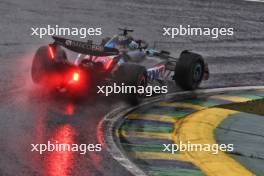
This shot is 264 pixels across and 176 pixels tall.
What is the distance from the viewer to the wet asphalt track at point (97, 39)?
7289 millimetres

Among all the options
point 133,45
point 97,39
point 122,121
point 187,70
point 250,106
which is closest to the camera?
point 122,121

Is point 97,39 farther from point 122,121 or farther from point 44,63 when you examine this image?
point 122,121

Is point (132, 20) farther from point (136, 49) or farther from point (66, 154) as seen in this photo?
point (66, 154)

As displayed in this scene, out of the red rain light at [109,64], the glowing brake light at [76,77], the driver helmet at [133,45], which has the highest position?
the driver helmet at [133,45]

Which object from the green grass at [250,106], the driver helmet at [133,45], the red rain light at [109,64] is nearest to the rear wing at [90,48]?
the red rain light at [109,64]

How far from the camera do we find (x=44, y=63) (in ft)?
34.0

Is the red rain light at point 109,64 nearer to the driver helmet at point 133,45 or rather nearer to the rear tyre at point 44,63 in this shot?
the rear tyre at point 44,63

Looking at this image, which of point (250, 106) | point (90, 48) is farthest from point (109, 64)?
point (250, 106)

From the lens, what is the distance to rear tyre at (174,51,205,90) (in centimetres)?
1115

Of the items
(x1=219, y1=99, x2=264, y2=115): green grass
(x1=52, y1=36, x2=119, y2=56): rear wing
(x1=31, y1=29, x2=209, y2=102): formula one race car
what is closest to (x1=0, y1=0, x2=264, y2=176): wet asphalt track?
(x1=31, y1=29, x2=209, y2=102): formula one race car

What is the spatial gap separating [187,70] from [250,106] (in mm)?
1398

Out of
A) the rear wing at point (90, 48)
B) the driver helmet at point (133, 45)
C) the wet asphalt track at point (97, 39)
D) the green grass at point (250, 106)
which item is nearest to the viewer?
the wet asphalt track at point (97, 39)

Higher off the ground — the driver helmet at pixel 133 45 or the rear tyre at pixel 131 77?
the driver helmet at pixel 133 45

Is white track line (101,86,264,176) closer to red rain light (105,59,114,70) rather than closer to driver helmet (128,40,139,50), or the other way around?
red rain light (105,59,114,70)
